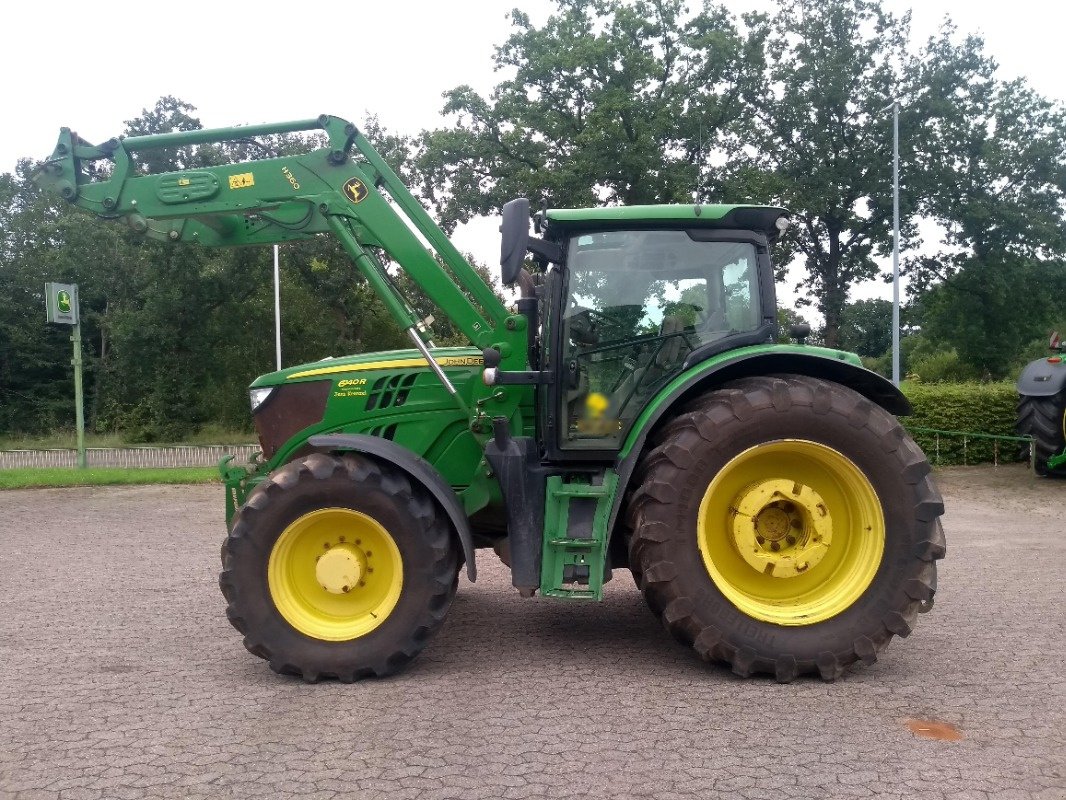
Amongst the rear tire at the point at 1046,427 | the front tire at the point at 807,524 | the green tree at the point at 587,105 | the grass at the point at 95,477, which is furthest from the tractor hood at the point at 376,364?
the green tree at the point at 587,105

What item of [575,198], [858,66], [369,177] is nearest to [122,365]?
[575,198]

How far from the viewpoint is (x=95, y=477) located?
1488cm

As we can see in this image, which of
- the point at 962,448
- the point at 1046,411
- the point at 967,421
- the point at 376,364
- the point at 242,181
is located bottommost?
the point at 962,448

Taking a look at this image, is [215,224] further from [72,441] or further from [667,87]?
[72,441]

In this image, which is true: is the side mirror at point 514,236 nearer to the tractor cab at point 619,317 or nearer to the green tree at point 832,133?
the tractor cab at point 619,317

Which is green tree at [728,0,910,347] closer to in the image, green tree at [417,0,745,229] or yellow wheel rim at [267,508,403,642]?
green tree at [417,0,745,229]

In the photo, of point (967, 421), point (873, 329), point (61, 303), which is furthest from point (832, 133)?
point (873, 329)

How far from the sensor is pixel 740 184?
24.3 m

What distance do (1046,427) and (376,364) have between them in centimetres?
1131

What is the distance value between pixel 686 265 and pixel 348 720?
300cm

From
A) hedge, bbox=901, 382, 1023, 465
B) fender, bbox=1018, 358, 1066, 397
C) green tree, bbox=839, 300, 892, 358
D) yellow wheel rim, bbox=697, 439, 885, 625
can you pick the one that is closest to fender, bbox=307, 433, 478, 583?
yellow wheel rim, bbox=697, 439, 885, 625

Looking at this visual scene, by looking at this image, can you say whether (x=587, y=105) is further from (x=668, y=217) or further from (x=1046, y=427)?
(x=668, y=217)

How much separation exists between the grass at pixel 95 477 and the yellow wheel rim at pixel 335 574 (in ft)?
34.1

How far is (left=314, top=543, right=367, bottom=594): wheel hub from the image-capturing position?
14.9 feet
